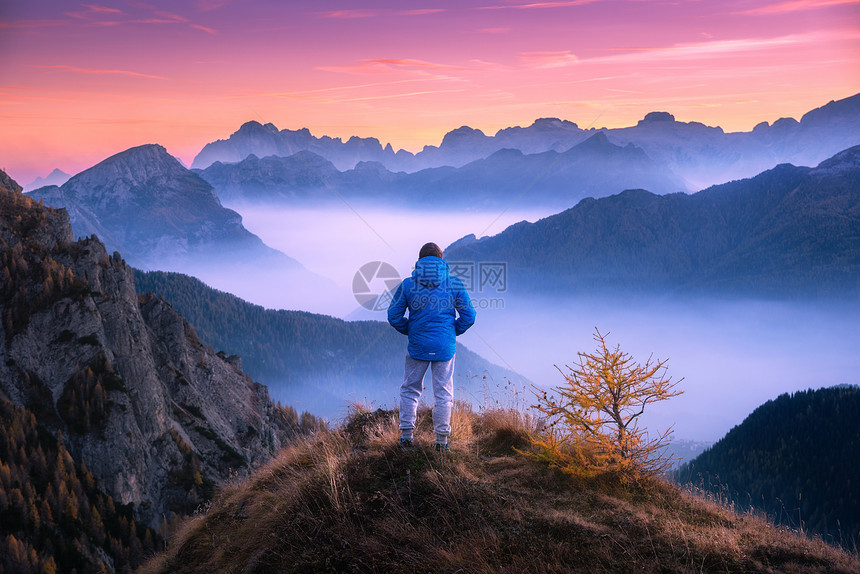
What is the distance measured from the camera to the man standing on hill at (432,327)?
28.8ft

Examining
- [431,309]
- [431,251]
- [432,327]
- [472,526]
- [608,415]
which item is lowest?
[472,526]

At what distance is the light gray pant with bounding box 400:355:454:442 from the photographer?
28.6 ft

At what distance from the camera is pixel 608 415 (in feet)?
28.2

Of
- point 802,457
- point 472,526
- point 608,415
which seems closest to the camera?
point 472,526

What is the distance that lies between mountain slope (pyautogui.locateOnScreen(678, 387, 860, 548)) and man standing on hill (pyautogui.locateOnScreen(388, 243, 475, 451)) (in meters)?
108

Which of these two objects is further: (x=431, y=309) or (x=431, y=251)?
(x=431, y=251)

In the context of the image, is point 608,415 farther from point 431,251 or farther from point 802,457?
point 802,457

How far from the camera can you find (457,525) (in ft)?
22.0

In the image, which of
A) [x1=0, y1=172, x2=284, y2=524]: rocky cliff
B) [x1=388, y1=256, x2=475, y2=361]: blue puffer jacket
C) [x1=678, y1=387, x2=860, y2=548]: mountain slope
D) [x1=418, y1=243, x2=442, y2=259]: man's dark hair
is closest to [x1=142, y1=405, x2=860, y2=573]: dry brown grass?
[x1=388, y1=256, x2=475, y2=361]: blue puffer jacket

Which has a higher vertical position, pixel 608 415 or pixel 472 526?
pixel 608 415

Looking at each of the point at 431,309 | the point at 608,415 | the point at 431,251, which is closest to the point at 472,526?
the point at 608,415

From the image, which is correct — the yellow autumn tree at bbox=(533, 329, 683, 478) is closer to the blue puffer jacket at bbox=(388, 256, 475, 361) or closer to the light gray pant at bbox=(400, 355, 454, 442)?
the light gray pant at bbox=(400, 355, 454, 442)

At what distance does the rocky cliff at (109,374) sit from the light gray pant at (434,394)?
8780 cm

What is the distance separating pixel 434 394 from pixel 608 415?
291 centimetres
